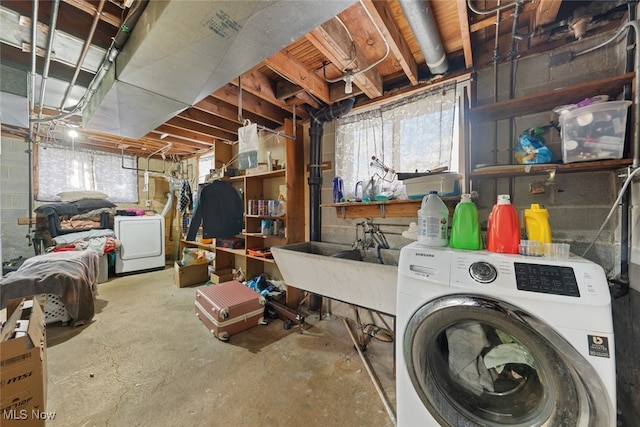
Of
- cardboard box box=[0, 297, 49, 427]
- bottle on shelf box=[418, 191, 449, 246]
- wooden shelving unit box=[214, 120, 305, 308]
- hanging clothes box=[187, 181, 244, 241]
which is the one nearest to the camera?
cardboard box box=[0, 297, 49, 427]

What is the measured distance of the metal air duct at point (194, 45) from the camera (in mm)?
1051

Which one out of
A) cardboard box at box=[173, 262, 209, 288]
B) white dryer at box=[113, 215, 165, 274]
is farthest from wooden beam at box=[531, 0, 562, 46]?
white dryer at box=[113, 215, 165, 274]

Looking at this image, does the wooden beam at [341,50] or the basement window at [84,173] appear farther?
the basement window at [84,173]

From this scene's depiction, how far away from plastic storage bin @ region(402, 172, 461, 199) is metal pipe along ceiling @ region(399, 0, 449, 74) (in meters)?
0.81

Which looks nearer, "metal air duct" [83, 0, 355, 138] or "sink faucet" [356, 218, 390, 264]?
"metal air duct" [83, 0, 355, 138]

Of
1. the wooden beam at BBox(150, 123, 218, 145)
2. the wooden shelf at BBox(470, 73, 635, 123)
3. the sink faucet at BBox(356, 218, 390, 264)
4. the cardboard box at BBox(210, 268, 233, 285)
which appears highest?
the wooden beam at BBox(150, 123, 218, 145)

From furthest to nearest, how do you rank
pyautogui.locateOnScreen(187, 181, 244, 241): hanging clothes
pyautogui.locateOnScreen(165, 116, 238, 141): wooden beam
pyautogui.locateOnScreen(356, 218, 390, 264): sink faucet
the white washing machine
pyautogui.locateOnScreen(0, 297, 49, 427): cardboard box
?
pyautogui.locateOnScreen(187, 181, 244, 241): hanging clothes, pyautogui.locateOnScreen(165, 116, 238, 141): wooden beam, pyautogui.locateOnScreen(356, 218, 390, 264): sink faucet, pyautogui.locateOnScreen(0, 297, 49, 427): cardboard box, the white washing machine

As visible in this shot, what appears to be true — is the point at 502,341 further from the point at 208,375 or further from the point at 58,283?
the point at 58,283

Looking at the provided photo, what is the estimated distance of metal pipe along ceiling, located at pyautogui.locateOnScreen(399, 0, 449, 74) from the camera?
1.15 metres

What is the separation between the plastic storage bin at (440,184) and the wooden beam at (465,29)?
0.83 metres

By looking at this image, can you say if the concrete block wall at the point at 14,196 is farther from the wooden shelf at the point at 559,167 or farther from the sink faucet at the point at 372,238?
the wooden shelf at the point at 559,167

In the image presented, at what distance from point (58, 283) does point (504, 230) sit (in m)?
3.58

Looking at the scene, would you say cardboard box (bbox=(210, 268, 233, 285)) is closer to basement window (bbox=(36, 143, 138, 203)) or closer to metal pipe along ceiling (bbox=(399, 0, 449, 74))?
basement window (bbox=(36, 143, 138, 203))

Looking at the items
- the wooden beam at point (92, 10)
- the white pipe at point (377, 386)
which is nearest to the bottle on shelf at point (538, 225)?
the white pipe at point (377, 386)
